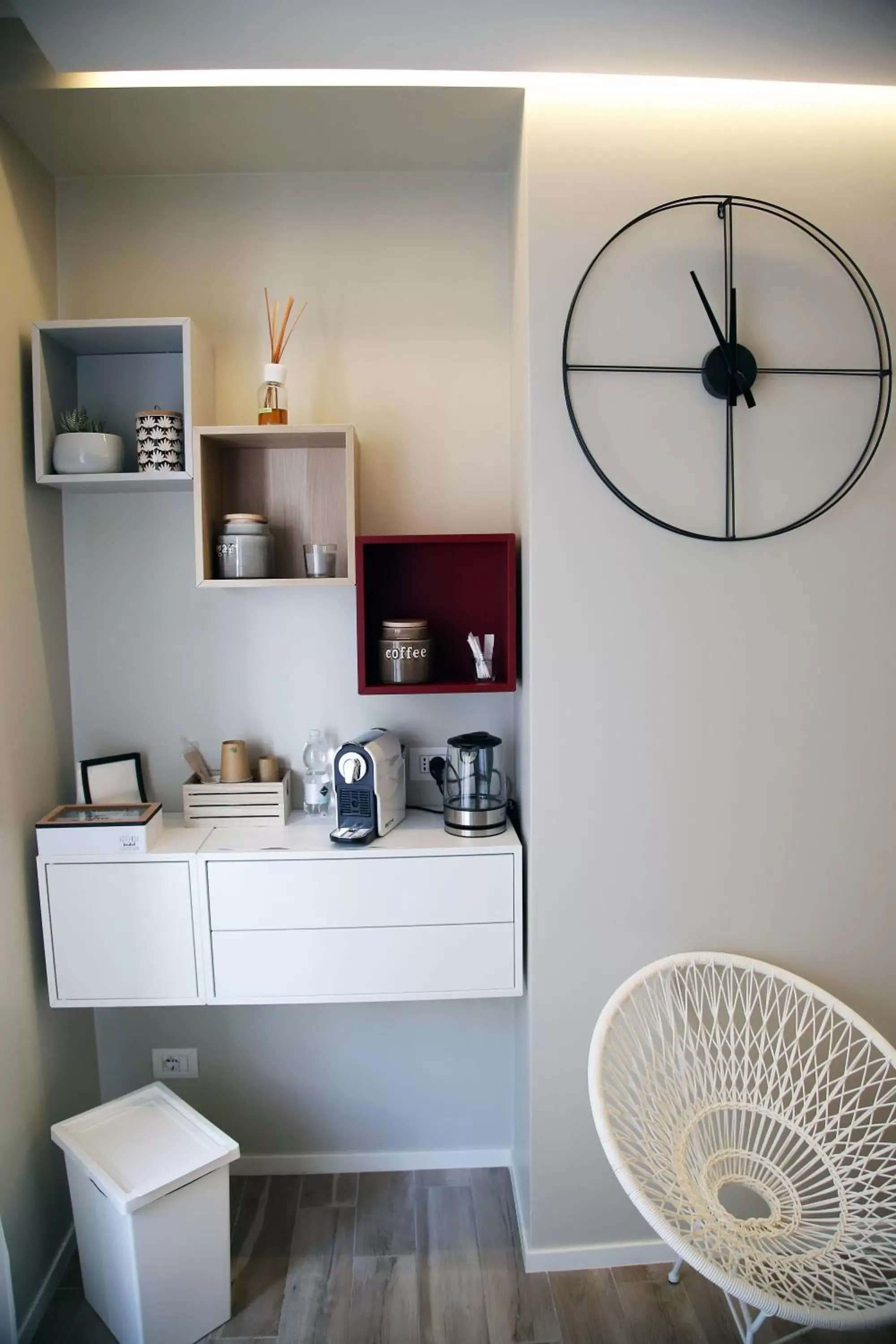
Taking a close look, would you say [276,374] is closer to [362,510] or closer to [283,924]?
[362,510]

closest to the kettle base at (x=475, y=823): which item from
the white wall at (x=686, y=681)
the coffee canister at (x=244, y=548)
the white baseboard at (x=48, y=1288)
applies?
the white wall at (x=686, y=681)

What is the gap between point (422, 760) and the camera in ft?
7.33

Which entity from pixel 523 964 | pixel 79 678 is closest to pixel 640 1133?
pixel 523 964

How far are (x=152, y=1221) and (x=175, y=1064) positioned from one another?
22.8 inches

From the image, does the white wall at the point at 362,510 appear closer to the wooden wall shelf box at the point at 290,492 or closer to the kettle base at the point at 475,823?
the wooden wall shelf box at the point at 290,492

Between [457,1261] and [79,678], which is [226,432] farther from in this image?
[457,1261]

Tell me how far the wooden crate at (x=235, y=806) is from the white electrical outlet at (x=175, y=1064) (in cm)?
65

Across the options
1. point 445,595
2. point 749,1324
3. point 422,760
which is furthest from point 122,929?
point 749,1324

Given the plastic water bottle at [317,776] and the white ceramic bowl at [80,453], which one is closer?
the white ceramic bowl at [80,453]

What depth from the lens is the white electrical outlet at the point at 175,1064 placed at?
89.4 inches

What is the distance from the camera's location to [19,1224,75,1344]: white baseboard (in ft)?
5.91

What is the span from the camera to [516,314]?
1.99 meters

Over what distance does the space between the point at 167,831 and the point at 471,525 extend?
1045mm

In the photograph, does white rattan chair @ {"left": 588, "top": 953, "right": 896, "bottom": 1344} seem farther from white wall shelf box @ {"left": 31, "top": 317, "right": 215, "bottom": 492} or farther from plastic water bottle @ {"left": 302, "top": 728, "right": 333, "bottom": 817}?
white wall shelf box @ {"left": 31, "top": 317, "right": 215, "bottom": 492}
